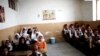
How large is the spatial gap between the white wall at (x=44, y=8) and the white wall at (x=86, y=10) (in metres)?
0.46

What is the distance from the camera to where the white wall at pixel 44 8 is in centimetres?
1255

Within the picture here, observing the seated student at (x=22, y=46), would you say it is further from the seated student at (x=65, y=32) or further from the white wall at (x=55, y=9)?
the seated student at (x=65, y=32)

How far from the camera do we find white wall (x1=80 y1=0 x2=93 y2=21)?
11.6 metres

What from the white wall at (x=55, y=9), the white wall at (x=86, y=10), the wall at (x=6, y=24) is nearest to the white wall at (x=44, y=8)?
the white wall at (x=55, y=9)

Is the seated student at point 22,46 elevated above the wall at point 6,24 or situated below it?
below

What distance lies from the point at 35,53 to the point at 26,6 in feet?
26.2

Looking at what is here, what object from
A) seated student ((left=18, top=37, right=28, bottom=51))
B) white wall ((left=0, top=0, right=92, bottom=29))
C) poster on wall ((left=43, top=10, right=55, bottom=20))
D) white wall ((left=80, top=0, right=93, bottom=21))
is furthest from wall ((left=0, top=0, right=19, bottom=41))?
white wall ((left=80, top=0, right=93, bottom=21))

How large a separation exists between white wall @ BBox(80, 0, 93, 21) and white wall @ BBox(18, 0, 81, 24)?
0.46 metres

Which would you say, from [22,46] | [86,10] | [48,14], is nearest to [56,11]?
[48,14]

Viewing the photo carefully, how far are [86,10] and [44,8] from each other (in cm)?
301

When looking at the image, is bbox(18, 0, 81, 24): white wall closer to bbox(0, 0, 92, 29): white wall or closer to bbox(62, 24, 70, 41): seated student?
bbox(0, 0, 92, 29): white wall

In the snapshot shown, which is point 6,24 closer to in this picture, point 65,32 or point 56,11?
point 65,32

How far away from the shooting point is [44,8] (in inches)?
499

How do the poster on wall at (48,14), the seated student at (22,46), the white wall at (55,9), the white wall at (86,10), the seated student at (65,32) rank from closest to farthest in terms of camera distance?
the seated student at (22,46) < the white wall at (86,10) < the seated student at (65,32) < the white wall at (55,9) < the poster on wall at (48,14)
